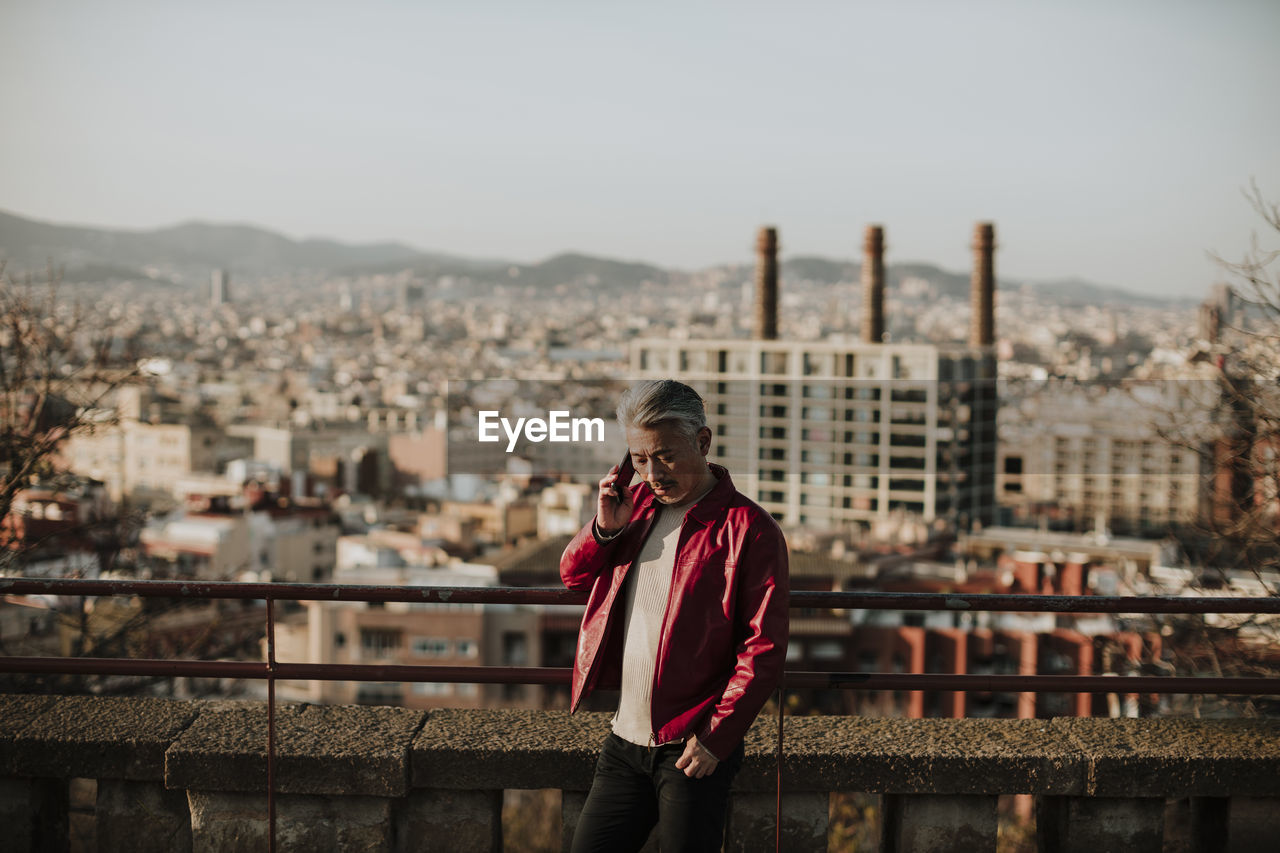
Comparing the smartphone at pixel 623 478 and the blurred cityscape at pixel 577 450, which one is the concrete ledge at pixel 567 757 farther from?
the smartphone at pixel 623 478

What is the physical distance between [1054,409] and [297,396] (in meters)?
60.0

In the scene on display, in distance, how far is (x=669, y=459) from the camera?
2.30 meters

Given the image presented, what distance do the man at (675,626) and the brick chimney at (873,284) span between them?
200ft

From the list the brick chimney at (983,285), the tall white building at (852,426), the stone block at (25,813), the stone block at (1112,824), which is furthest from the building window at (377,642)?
the brick chimney at (983,285)

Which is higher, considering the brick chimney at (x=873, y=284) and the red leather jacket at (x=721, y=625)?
Result: the brick chimney at (x=873, y=284)

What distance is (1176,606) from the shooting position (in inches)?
112

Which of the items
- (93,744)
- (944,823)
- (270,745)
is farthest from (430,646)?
(944,823)

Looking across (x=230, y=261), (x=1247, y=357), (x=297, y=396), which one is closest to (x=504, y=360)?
(x=297, y=396)

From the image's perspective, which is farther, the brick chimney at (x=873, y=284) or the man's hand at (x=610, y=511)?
the brick chimney at (x=873, y=284)

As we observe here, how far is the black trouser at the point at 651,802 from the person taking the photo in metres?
2.26

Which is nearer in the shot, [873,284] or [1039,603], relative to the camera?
[1039,603]

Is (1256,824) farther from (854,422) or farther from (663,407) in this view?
(854,422)

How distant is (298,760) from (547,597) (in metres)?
0.70

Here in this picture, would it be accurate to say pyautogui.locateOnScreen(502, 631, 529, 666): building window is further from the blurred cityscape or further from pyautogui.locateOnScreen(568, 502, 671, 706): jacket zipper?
pyautogui.locateOnScreen(568, 502, 671, 706): jacket zipper
